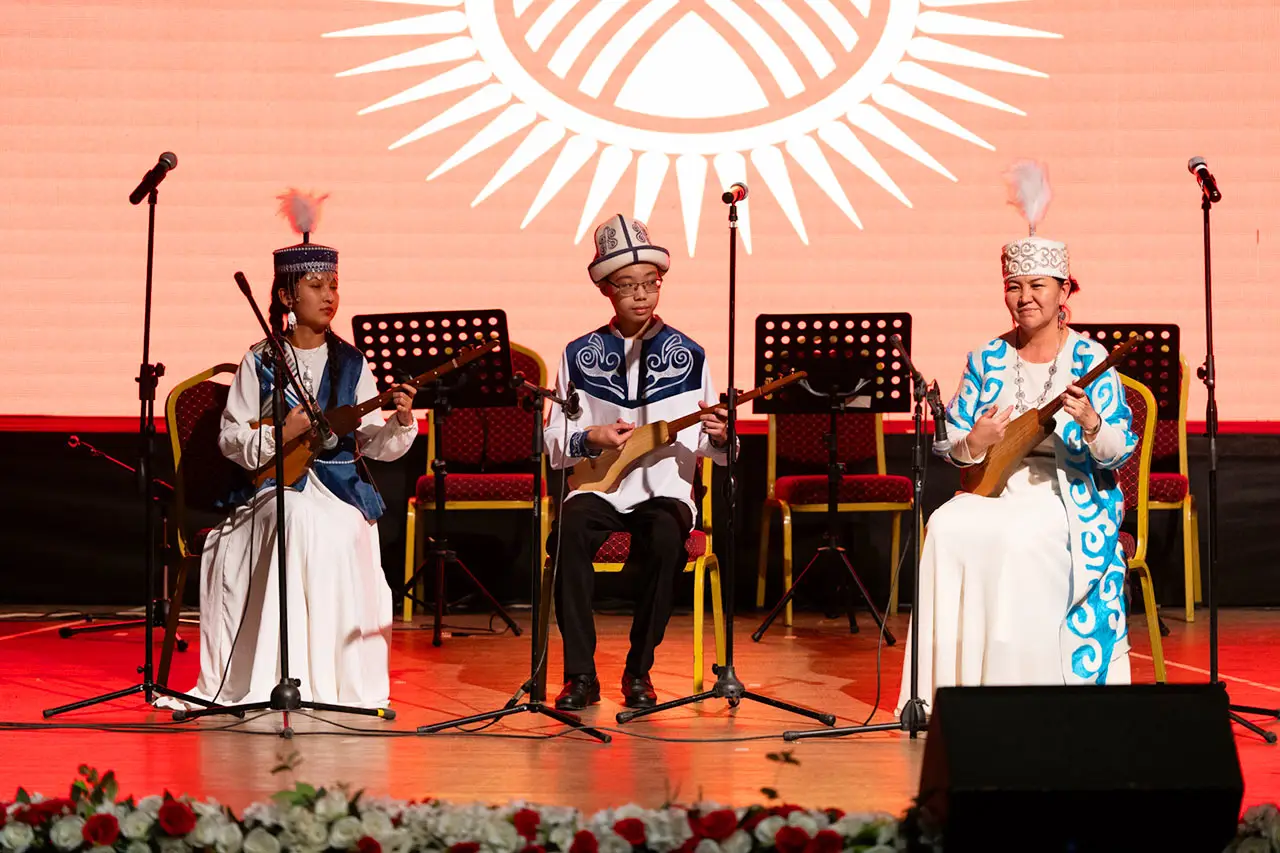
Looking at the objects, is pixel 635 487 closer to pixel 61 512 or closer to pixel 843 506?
pixel 843 506

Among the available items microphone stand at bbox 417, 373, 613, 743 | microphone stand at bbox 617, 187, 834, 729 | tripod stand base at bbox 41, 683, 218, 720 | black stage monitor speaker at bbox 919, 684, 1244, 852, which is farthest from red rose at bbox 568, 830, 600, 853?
tripod stand base at bbox 41, 683, 218, 720

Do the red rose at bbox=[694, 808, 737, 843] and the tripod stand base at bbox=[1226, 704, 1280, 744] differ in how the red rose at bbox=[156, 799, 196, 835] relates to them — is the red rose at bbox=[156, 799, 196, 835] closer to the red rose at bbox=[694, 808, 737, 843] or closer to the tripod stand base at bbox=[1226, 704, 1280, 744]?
the red rose at bbox=[694, 808, 737, 843]

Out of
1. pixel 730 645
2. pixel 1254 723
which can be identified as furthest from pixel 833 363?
pixel 1254 723

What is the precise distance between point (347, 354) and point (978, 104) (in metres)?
3.10

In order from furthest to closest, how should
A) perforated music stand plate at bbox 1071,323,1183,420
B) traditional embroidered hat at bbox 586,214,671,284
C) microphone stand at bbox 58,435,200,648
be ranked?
microphone stand at bbox 58,435,200,648
perforated music stand plate at bbox 1071,323,1183,420
traditional embroidered hat at bbox 586,214,671,284

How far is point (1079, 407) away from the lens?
3.57m

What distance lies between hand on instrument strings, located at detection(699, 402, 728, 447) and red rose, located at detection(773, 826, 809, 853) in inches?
69.2

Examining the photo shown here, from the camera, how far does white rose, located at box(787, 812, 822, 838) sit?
2.34 m

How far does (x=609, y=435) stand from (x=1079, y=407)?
1.21 meters

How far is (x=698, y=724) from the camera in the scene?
3805 millimetres

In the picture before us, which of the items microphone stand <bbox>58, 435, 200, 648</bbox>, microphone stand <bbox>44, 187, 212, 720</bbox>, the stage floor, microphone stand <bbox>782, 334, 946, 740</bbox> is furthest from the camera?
microphone stand <bbox>58, 435, 200, 648</bbox>

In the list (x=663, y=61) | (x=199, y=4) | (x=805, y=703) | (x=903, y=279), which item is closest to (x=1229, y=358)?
(x=903, y=279)

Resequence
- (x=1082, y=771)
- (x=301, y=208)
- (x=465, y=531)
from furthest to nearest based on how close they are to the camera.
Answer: (x=465, y=531), (x=301, y=208), (x=1082, y=771)

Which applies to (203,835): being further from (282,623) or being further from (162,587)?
(162,587)
